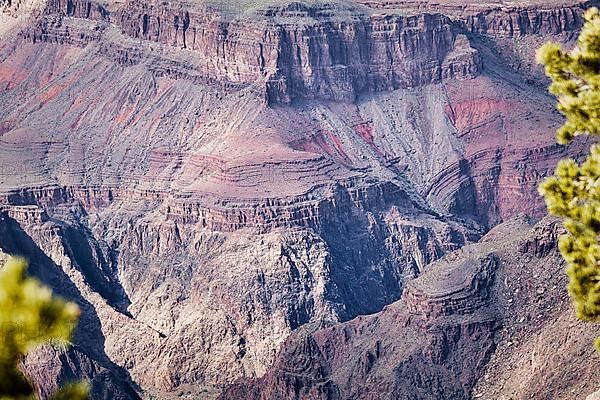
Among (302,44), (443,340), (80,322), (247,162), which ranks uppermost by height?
(302,44)

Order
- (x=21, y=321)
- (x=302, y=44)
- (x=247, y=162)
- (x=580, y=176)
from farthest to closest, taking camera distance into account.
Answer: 1. (x=302, y=44)
2. (x=247, y=162)
3. (x=580, y=176)
4. (x=21, y=321)

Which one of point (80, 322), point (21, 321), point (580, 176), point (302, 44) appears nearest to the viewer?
point (21, 321)

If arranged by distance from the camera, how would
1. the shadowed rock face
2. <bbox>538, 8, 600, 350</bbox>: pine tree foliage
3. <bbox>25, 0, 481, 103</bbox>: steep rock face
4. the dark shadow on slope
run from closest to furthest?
<bbox>538, 8, 600, 350</bbox>: pine tree foliage, the dark shadow on slope, the shadowed rock face, <bbox>25, 0, 481, 103</bbox>: steep rock face

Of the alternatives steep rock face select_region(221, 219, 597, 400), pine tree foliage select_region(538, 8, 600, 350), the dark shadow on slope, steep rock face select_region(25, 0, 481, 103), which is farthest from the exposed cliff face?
pine tree foliage select_region(538, 8, 600, 350)

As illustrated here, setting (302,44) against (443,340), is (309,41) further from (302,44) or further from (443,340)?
(443,340)

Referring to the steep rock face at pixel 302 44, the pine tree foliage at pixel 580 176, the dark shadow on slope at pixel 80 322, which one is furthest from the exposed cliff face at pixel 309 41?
the pine tree foliage at pixel 580 176

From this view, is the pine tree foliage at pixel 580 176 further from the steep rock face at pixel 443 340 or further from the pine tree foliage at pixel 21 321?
the steep rock face at pixel 443 340

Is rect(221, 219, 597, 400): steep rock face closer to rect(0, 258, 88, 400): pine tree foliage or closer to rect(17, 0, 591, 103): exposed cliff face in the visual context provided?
rect(17, 0, 591, 103): exposed cliff face

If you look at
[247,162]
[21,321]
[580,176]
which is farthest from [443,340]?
[21,321]
